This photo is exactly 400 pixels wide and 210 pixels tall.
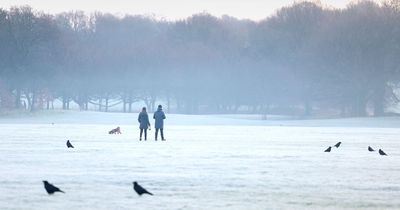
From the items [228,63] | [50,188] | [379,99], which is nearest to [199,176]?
[50,188]

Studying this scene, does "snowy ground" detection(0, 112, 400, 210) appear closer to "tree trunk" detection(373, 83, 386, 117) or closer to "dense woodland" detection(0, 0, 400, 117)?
"dense woodland" detection(0, 0, 400, 117)

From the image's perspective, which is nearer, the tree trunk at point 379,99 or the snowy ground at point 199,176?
the snowy ground at point 199,176

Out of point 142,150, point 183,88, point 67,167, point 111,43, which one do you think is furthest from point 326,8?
point 67,167

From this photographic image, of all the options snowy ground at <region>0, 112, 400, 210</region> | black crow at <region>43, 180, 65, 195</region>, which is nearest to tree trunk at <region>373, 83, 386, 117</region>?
snowy ground at <region>0, 112, 400, 210</region>

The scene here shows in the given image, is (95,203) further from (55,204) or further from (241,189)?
(241,189)

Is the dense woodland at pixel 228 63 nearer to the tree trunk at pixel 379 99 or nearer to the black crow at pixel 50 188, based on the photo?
the tree trunk at pixel 379 99

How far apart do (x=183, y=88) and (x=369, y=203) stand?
10101cm

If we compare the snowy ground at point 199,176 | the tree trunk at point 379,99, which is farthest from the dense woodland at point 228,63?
the snowy ground at point 199,176

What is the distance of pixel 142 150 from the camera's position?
3656 centimetres

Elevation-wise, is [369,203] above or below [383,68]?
below

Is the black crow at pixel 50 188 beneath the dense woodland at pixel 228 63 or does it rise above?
beneath

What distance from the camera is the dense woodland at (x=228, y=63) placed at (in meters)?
97.0

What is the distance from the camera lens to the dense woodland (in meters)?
97.0

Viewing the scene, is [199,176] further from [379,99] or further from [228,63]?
[228,63]
